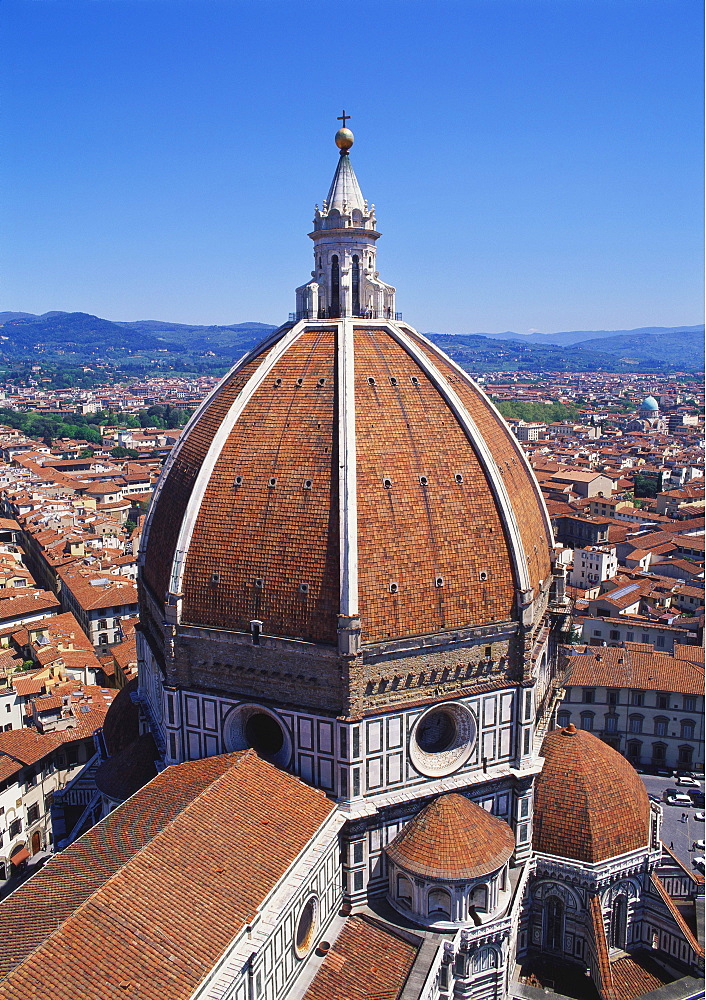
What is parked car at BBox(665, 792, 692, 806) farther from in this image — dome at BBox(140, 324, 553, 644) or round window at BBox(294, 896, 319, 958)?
round window at BBox(294, 896, 319, 958)

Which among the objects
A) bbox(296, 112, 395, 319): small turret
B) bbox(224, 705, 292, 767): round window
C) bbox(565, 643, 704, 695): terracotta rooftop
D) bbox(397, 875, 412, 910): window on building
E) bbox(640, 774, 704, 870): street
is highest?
bbox(296, 112, 395, 319): small turret

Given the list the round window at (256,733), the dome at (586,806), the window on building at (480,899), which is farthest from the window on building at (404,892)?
the dome at (586,806)

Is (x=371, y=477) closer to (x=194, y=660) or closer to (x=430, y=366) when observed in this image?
(x=430, y=366)

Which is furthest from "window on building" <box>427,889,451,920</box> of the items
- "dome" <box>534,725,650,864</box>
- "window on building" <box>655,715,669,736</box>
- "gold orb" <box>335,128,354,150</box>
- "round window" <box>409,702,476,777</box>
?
"window on building" <box>655,715,669,736</box>

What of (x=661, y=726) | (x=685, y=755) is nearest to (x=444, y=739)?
(x=661, y=726)

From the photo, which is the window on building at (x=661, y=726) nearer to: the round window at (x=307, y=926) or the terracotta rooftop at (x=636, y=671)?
the terracotta rooftop at (x=636, y=671)

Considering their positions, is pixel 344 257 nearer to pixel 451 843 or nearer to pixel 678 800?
pixel 451 843

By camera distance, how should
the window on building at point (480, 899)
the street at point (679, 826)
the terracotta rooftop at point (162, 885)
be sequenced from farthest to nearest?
the street at point (679, 826)
the window on building at point (480, 899)
the terracotta rooftop at point (162, 885)

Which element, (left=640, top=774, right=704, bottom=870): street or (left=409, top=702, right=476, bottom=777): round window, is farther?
(left=640, top=774, right=704, bottom=870): street
